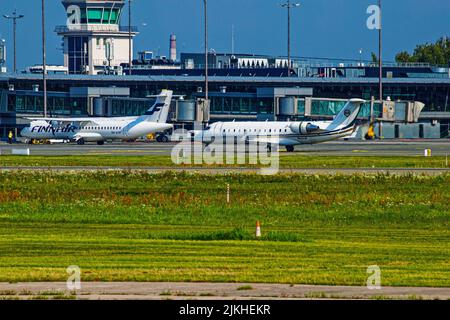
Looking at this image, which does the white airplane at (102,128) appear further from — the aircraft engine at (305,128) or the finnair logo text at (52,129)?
the aircraft engine at (305,128)

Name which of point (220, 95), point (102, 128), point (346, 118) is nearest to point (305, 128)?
point (346, 118)

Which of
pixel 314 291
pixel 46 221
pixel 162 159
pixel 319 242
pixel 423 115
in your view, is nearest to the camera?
pixel 314 291

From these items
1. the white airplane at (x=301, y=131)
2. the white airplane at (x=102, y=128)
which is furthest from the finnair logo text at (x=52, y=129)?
the white airplane at (x=301, y=131)

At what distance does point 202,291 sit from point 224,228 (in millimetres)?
16763

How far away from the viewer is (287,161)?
88.8 m

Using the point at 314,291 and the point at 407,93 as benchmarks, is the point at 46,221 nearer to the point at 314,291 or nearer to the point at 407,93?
the point at 314,291

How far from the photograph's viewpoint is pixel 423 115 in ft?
554

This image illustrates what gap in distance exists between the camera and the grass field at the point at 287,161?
82.8m

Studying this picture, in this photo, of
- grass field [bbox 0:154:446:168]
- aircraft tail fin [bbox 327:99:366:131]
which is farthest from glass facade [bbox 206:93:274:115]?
grass field [bbox 0:154:446:168]

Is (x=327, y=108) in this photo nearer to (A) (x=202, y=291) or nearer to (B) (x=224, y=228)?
(B) (x=224, y=228)
